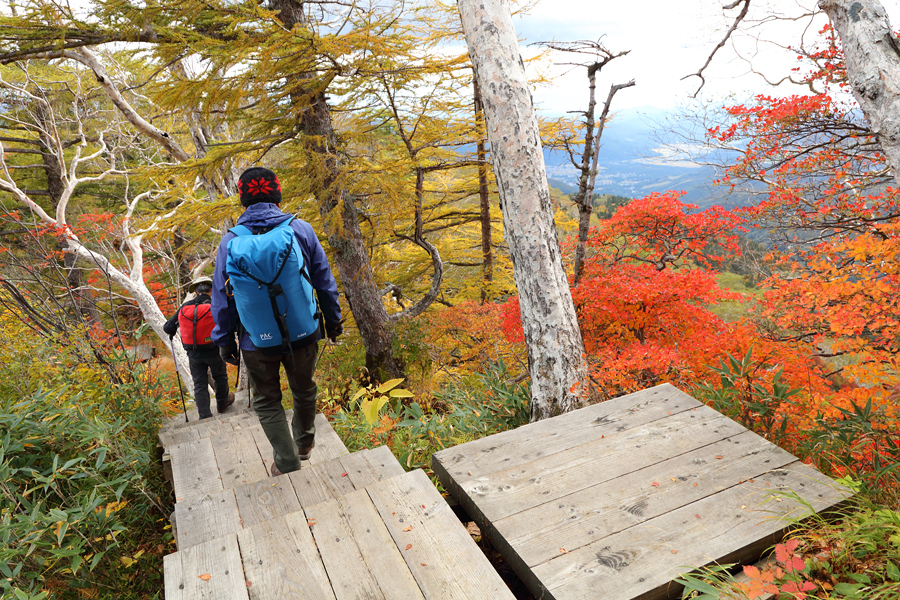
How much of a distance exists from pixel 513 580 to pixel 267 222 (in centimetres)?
243

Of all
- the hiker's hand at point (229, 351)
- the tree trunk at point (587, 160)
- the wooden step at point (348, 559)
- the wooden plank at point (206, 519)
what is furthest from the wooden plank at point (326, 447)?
the tree trunk at point (587, 160)

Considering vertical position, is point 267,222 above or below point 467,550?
above

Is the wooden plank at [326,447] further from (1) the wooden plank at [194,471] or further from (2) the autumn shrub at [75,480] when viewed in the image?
(2) the autumn shrub at [75,480]

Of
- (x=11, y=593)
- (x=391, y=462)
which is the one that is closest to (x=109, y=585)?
(x=11, y=593)

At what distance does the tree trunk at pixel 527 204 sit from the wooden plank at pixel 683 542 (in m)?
1.91

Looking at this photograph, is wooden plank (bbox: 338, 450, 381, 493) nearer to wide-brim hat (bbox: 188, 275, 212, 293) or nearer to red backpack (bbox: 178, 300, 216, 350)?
red backpack (bbox: 178, 300, 216, 350)

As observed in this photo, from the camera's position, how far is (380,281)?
10242 millimetres

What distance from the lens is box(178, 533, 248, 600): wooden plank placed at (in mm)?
1614

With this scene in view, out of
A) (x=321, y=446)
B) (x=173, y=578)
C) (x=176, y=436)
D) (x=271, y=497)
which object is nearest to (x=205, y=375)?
(x=176, y=436)

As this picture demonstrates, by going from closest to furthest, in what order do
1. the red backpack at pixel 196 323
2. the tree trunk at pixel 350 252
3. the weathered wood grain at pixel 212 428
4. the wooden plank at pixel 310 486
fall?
the wooden plank at pixel 310 486 → the weathered wood grain at pixel 212 428 → the red backpack at pixel 196 323 → the tree trunk at pixel 350 252

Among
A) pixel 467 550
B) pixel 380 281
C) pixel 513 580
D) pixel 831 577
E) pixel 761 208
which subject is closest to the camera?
pixel 831 577

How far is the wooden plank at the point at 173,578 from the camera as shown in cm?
160

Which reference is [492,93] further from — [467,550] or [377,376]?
[377,376]

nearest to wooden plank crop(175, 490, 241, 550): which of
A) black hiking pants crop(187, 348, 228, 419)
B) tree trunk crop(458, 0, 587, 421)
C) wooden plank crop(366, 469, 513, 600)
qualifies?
wooden plank crop(366, 469, 513, 600)
